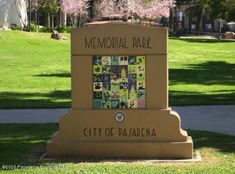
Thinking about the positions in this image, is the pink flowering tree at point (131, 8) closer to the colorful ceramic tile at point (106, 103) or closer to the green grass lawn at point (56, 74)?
the green grass lawn at point (56, 74)

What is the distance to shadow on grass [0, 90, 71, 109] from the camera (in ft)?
48.0

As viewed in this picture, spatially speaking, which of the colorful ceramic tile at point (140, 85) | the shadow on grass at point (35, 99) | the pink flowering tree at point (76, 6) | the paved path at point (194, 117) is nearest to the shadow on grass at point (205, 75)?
the shadow on grass at point (35, 99)

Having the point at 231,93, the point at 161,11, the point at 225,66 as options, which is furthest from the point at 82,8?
the point at 231,93

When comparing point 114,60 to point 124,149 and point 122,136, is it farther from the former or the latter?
point 124,149

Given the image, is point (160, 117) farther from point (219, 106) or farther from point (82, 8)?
point (82, 8)

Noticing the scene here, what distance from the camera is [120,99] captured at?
27.7 ft

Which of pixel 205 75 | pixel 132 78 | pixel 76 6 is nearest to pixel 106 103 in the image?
pixel 132 78

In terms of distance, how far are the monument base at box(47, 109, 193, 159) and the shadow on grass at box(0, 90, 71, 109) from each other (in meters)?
6.03

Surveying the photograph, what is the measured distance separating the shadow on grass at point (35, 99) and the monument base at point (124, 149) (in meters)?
6.06

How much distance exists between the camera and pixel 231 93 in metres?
18.0

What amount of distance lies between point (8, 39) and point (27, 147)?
32033 mm

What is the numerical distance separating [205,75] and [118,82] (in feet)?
55.5

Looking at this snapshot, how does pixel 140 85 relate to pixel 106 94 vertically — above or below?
above

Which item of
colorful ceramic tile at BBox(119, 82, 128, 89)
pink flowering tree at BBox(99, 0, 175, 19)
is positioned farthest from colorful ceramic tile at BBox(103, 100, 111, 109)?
pink flowering tree at BBox(99, 0, 175, 19)
